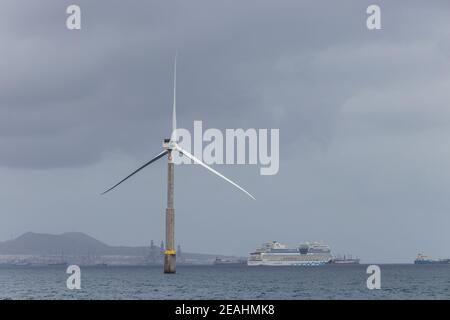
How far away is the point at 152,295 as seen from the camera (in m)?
139

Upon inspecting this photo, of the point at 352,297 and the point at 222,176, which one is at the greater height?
the point at 222,176

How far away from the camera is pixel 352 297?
138 m
